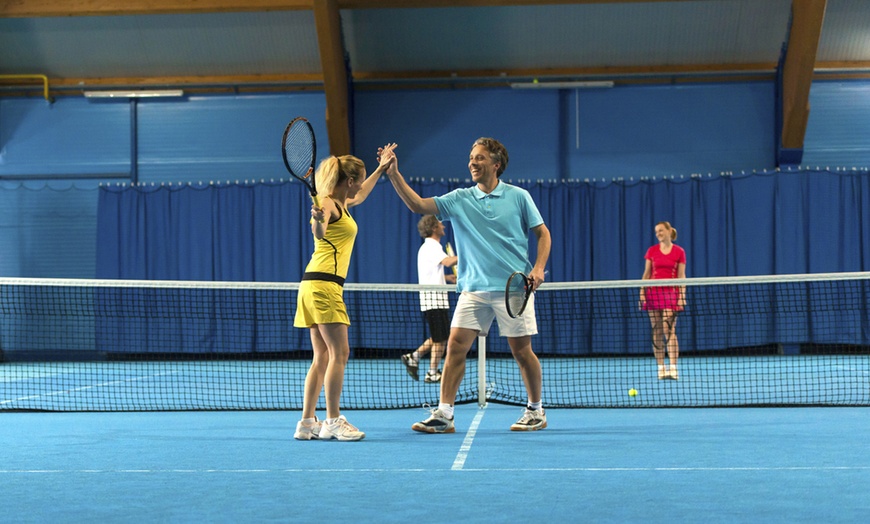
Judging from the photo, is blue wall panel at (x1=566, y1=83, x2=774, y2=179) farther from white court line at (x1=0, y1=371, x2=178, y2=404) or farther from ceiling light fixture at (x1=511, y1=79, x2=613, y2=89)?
white court line at (x1=0, y1=371, x2=178, y2=404)

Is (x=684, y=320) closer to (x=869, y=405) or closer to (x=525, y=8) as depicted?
(x=525, y=8)

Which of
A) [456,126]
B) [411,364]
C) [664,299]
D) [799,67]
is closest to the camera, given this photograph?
[664,299]

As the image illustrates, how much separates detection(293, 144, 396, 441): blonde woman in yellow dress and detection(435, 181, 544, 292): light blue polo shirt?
22.2 inches

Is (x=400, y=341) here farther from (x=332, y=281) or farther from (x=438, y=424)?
(x=332, y=281)

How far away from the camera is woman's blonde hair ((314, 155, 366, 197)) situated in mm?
5473

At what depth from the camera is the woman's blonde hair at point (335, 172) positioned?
18.0 feet

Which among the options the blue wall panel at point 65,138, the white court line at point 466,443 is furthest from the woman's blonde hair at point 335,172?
the blue wall panel at point 65,138

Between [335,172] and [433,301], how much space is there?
4098 mm

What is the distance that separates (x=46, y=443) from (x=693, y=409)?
4.40 m

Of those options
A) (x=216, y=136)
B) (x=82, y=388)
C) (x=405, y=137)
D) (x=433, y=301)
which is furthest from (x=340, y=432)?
(x=216, y=136)

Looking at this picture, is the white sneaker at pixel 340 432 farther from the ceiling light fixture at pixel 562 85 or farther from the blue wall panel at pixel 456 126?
the ceiling light fixture at pixel 562 85

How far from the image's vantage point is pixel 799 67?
13.5 m

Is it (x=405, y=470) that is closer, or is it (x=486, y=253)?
(x=405, y=470)

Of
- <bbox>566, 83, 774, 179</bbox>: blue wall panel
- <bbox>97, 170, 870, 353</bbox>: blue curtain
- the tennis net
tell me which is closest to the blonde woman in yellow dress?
the tennis net
